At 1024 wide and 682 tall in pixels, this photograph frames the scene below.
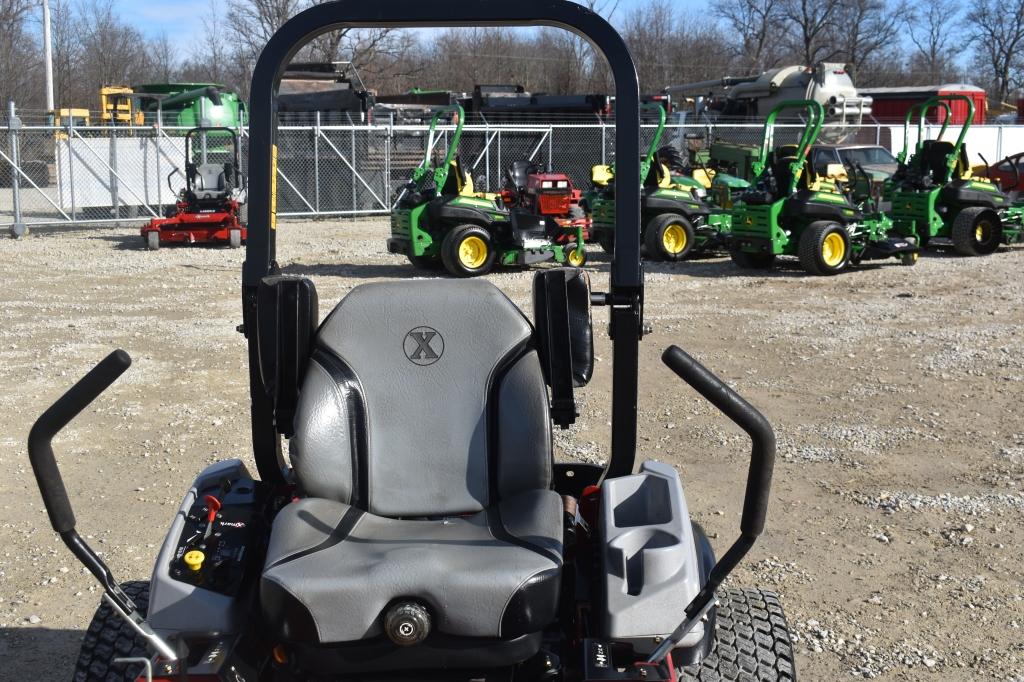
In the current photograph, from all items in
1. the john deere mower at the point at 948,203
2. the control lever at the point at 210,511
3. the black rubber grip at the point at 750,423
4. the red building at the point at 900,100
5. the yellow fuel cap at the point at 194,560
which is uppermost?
the red building at the point at 900,100

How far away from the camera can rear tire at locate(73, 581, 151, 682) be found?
8.97ft

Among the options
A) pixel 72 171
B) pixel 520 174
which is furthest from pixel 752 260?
pixel 72 171

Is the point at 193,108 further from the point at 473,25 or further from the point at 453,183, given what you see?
the point at 473,25

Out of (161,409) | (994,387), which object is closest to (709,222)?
(994,387)

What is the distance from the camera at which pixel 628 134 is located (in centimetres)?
290

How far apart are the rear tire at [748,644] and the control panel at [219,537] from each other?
1.10 m

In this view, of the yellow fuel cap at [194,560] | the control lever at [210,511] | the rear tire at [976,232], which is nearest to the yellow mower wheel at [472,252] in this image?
the rear tire at [976,232]

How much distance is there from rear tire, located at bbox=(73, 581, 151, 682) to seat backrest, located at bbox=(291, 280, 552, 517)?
640mm

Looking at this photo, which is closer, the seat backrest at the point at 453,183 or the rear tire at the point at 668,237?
the seat backrest at the point at 453,183

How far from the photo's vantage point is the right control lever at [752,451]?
207 cm

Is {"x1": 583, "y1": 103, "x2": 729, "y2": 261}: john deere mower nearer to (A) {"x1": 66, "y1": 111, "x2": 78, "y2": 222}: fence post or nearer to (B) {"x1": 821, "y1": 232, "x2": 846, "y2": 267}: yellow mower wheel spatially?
(B) {"x1": 821, "y1": 232, "x2": 846, "y2": 267}: yellow mower wheel

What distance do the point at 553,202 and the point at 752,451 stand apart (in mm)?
11776

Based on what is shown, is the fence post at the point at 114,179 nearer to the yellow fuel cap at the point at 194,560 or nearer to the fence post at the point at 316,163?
the fence post at the point at 316,163

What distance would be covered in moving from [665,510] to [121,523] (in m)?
3.11
